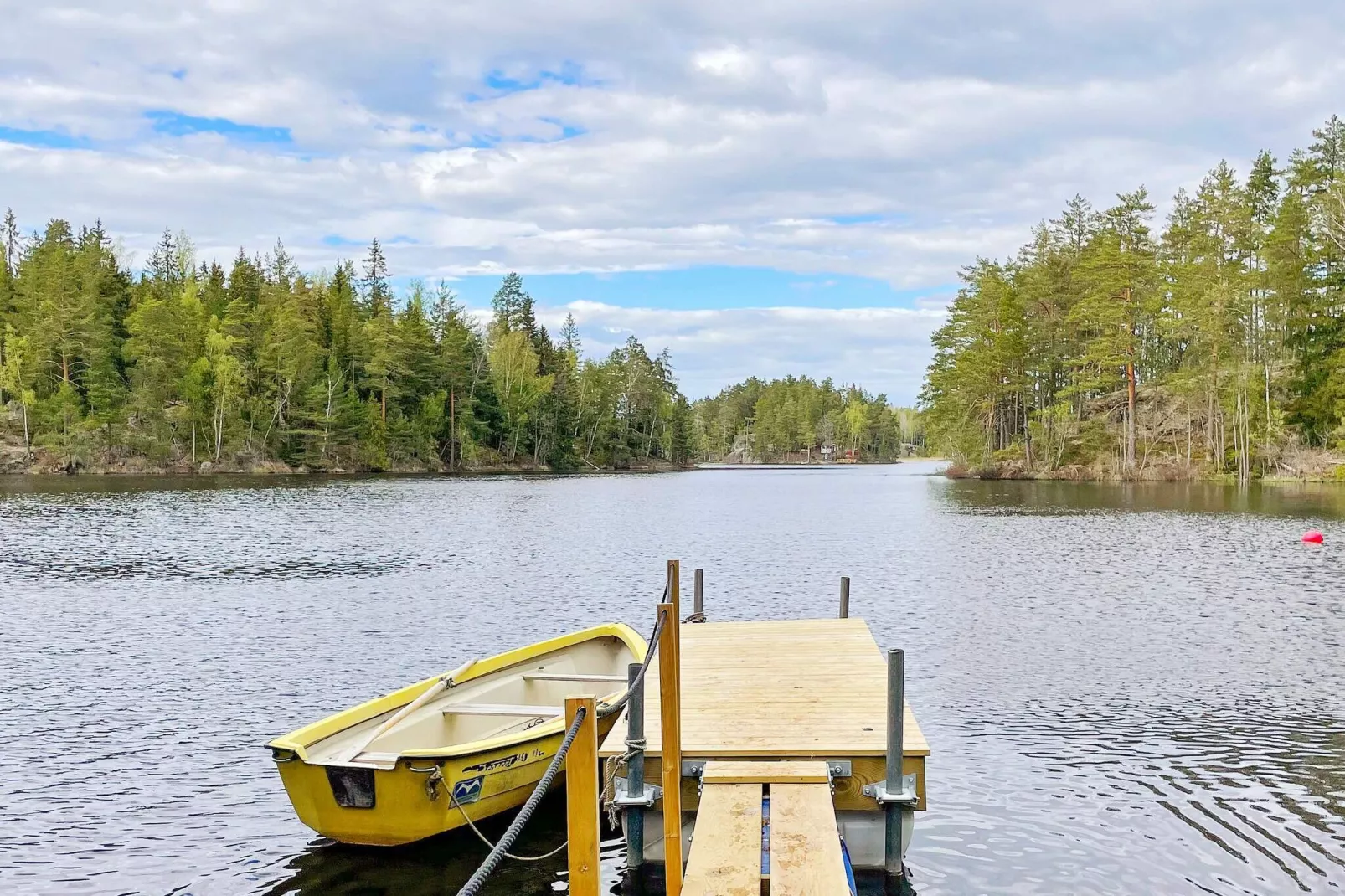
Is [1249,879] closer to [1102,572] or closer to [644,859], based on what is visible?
[644,859]

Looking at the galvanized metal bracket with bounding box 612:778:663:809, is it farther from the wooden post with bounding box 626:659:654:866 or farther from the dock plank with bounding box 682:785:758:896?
the dock plank with bounding box 682:785:758:896

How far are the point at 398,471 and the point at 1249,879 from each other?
94854 millimetres

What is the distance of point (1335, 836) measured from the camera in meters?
8.52

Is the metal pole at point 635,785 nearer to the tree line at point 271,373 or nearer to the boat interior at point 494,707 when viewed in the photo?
the boat interior at point 494,707

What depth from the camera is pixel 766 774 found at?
7004 millimetres

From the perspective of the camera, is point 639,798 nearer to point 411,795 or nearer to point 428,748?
point 411,795

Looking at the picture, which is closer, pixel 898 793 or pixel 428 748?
pixel 898 793

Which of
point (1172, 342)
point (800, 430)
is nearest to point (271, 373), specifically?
point (1172, 342)

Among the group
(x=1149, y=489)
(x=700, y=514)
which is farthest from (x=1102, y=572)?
(x=1149, y=489)

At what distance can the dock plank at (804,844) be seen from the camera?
16.7 ft

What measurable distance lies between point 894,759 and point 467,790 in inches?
142

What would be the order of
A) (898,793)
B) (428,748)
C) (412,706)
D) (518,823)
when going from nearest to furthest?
(518,823), (898,793), (412,706), (428,748)

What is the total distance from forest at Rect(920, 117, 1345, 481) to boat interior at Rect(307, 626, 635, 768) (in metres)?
60.1

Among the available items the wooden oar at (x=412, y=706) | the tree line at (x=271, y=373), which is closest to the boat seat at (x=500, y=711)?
the wooden oar at (x=412, y=706)
